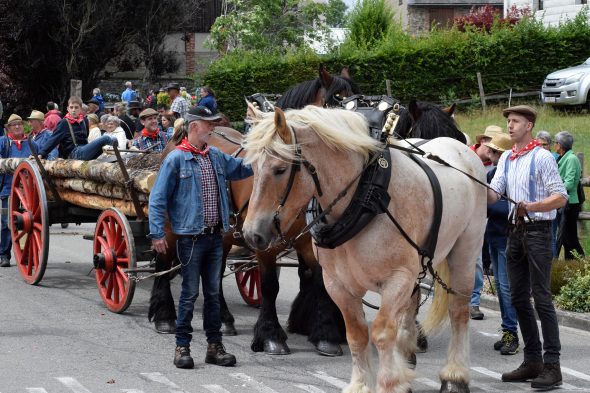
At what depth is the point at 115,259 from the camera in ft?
31.0

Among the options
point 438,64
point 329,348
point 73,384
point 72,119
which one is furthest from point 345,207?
point 438,64

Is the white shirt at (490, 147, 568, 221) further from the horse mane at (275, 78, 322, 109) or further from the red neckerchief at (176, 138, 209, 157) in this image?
the red neckerchief at (176, 138, 209, 157)

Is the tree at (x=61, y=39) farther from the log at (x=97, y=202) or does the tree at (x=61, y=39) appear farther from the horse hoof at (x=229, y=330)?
the horse hoof at (x=229, y=330)

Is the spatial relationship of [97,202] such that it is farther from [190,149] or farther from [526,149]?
[526,149]

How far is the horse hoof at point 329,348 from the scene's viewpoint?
7996 millimetres

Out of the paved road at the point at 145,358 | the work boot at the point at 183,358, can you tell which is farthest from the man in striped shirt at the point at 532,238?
the work boot at the point at 183,358

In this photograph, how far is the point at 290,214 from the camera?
579 centimetres

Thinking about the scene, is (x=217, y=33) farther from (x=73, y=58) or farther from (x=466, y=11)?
(x=466, y=11)

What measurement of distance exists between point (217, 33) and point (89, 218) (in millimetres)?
22941

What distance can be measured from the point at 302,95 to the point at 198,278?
164 centimetres

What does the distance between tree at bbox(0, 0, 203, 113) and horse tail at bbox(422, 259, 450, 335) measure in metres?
25.6

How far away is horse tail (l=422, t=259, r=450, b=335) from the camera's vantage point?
761cm

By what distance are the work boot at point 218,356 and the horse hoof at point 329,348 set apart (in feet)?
2.53

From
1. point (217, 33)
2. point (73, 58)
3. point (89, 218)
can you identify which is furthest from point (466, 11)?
point (89, 218)
